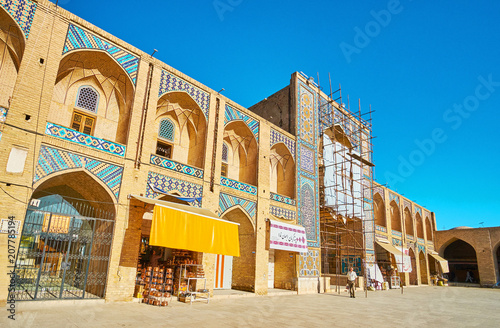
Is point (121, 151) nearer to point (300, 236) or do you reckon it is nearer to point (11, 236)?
point (11, 236)

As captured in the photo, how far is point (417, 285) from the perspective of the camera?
2486cm

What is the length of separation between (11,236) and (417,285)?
85.3 feet

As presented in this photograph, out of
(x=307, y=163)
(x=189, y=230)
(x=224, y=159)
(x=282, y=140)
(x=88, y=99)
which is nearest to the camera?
(x=189, y=230)

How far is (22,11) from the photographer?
8.13m

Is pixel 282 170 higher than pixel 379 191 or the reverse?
the reverse

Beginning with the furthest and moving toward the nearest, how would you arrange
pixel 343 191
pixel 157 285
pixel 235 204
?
1. pixel 343 191
2. pixel 235 204
3. pixel 157 285

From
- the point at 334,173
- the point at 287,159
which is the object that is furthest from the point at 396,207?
the point at 287,159

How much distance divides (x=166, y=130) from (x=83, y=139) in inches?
140

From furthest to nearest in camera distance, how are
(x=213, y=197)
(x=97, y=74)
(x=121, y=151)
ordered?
(x=213, y=197), (x=97, y=74), (x=121, y=151)

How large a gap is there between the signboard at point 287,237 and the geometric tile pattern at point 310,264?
0.62 meters

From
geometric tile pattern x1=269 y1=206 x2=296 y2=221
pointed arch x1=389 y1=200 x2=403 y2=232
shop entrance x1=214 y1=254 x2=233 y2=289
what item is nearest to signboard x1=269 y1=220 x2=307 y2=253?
geometric tile pattern x1=269 y1=206 x2=296 y2=221

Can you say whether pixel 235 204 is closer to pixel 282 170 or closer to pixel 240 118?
pixel 240 118

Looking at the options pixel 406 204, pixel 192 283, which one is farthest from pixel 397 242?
pixel 192 283

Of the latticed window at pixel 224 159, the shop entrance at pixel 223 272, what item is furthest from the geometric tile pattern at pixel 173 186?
the shop entrance at pixel 223 272
